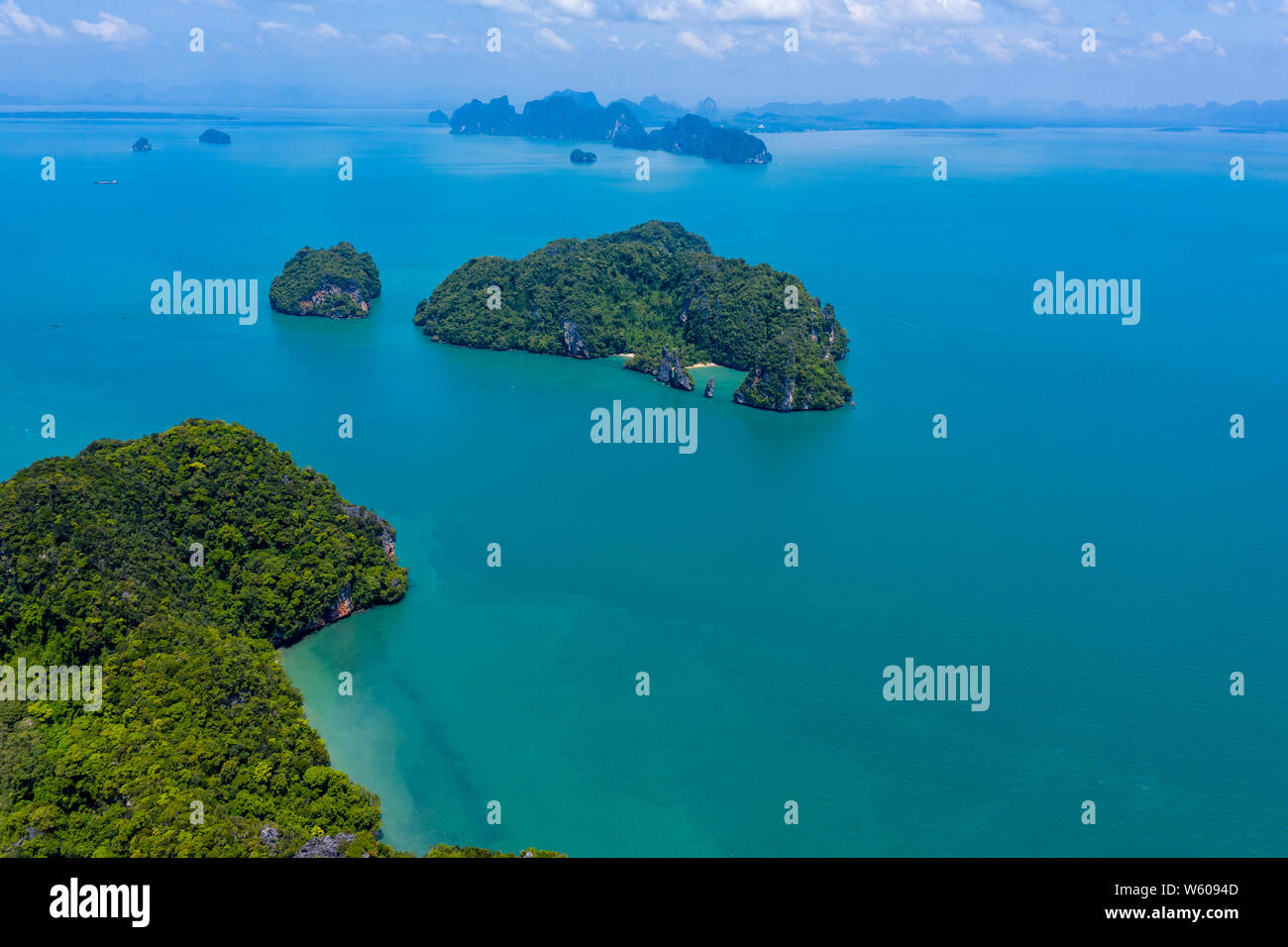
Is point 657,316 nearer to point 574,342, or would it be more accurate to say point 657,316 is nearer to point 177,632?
point 574,342

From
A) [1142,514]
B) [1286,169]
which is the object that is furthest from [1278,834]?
[1286,169]

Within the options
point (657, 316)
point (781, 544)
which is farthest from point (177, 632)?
point (657, 316)

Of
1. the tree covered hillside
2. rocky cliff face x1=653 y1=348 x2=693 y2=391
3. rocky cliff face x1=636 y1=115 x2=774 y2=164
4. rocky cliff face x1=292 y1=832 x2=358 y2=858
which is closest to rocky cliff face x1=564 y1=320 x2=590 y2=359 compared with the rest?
rocky cliff face x1=653 y1=348 x2=693 y2=391

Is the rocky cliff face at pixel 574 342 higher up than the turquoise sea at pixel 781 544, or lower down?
higher up

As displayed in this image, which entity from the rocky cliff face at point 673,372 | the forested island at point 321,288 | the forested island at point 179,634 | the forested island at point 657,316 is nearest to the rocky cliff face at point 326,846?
the forested island at point 179,634

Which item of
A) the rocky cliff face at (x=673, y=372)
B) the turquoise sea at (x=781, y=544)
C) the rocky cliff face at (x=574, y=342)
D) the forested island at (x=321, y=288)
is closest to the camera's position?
the turquoise sea at (x=781, y=544)

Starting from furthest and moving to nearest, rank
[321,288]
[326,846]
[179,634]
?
[321,288], [179,634], [326,846]

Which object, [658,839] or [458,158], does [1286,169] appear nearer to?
[458,158]

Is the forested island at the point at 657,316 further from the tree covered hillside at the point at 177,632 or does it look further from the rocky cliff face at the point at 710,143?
the rocky cliff face at the point at 710,143
